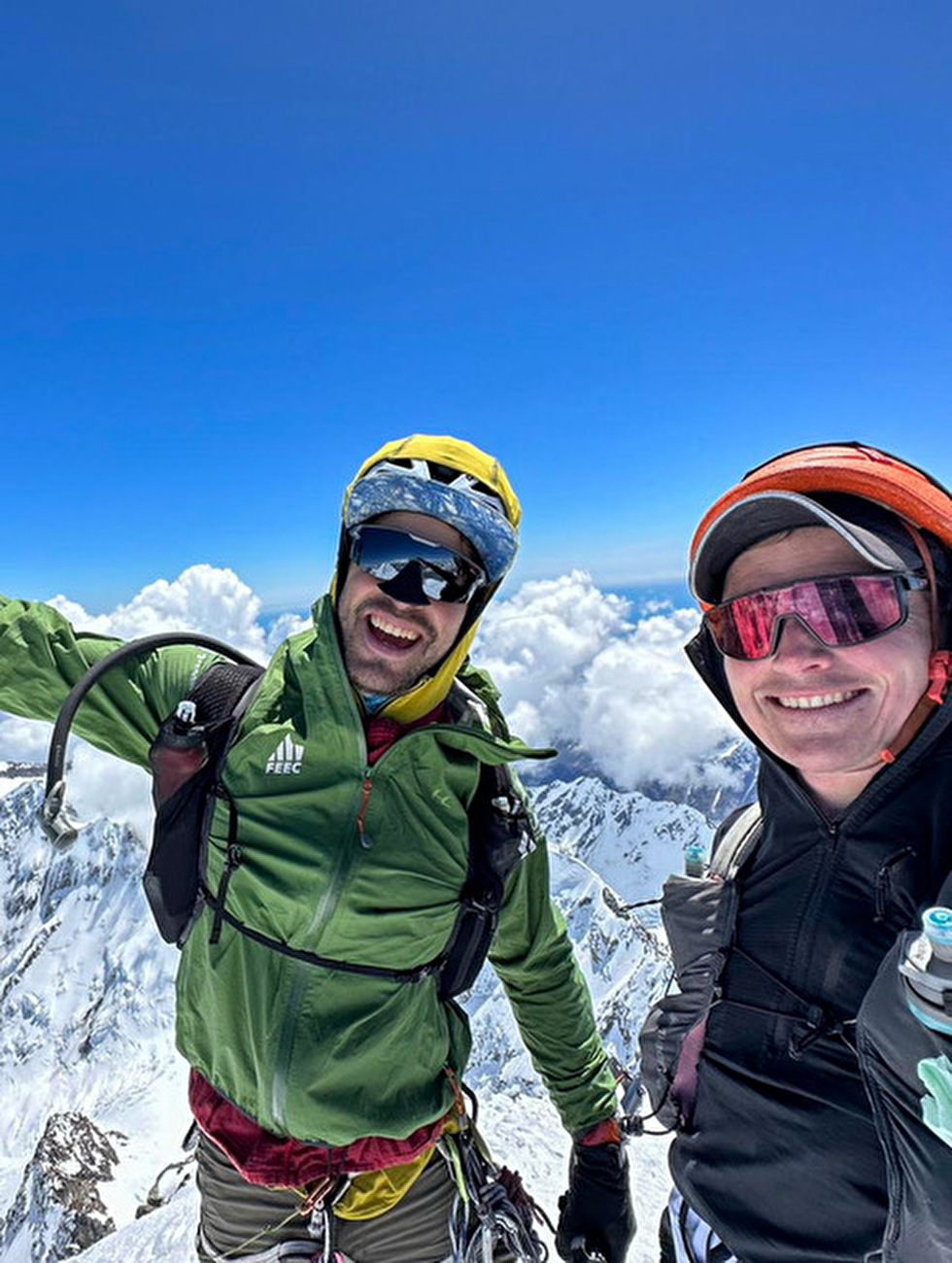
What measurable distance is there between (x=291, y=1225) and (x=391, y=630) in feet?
9.63

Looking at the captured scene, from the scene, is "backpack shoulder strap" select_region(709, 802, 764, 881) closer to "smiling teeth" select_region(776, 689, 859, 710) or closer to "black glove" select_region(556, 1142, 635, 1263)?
"smiling teeth" select_region(776, 689, 859, 710)

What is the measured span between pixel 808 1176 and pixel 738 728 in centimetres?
148

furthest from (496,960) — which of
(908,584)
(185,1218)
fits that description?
(185,1218)

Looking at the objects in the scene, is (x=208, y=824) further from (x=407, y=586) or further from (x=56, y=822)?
(x=407, y=586)

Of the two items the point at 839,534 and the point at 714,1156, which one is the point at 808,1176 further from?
the point at 839,534

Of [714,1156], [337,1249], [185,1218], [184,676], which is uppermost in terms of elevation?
[184,676]

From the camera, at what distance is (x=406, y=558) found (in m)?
3.90

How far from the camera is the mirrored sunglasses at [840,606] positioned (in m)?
2.48

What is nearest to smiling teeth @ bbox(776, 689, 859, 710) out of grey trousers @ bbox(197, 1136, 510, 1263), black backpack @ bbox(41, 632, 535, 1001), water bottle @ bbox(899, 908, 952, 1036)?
water bottle @ bbox(899, 908, 952, 1036)

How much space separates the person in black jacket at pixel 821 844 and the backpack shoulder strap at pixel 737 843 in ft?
0.65

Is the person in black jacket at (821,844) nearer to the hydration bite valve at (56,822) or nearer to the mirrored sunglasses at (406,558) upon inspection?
the mirrored sunglasses at (406,558)

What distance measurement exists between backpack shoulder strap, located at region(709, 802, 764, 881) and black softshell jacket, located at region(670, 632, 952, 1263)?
30 cm

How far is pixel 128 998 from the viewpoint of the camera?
199 meters

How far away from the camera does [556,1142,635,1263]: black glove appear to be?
4.33 meters
